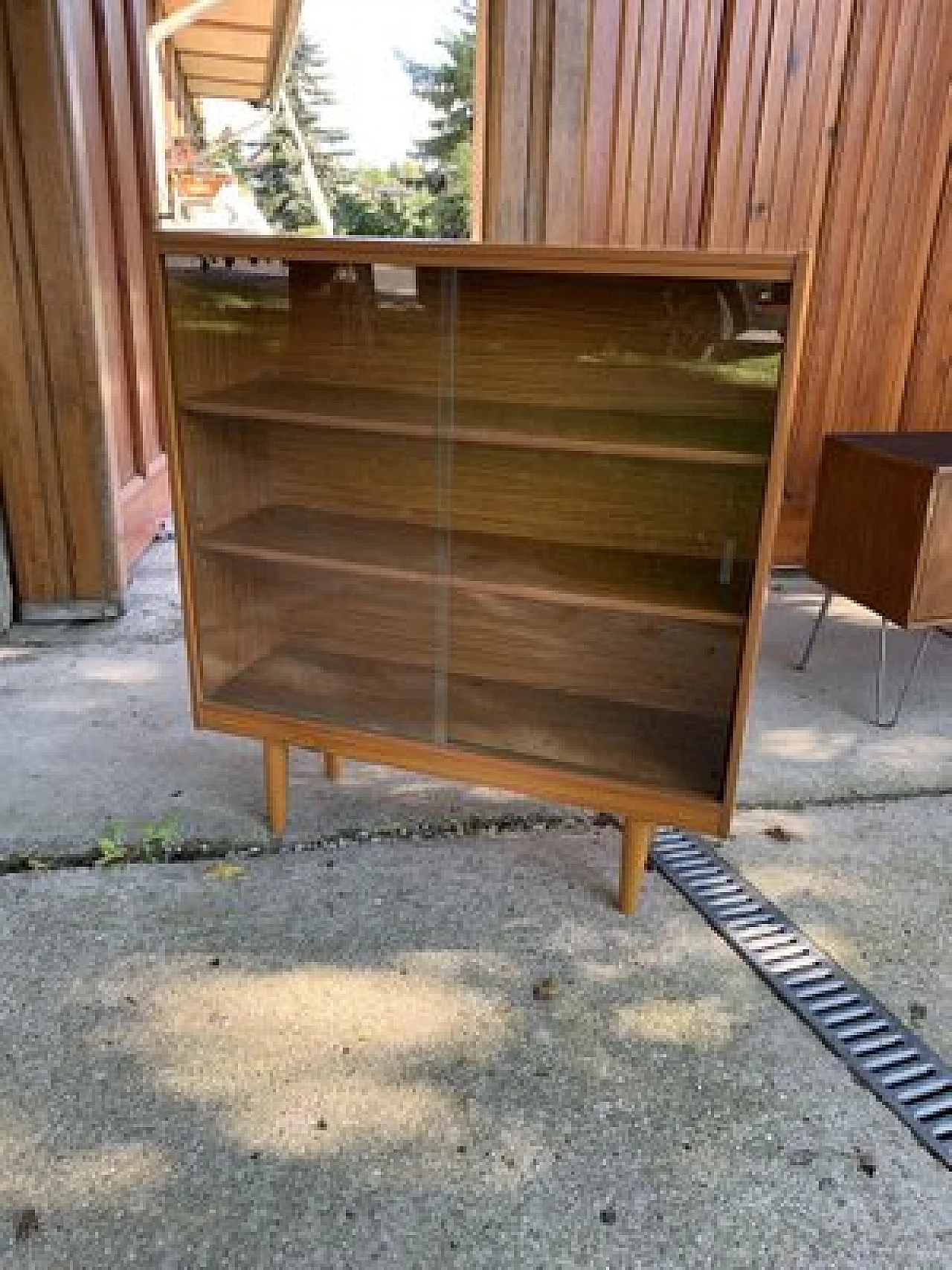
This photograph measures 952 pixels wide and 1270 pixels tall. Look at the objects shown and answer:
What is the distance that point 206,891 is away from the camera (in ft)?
6.39

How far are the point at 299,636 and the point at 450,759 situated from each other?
0.46m

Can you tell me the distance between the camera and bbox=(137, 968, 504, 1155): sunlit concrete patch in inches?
56.4

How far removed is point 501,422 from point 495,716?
0.58 metres

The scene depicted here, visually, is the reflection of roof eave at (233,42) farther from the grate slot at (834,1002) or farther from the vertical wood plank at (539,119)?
the grate slot at (834,1002)

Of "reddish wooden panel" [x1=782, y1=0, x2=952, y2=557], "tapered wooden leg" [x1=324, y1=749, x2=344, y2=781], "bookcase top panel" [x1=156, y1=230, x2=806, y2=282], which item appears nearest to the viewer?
"bookcase top panel" [x1=156, y1=230, x2=806, y2=282]

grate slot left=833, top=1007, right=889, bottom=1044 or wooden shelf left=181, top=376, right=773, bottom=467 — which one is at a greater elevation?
wooden shelf left=181, top=376, right=773, bottom=467

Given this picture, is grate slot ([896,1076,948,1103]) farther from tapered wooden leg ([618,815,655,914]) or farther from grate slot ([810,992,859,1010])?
tapered wooden leg ([618,815,655,914])

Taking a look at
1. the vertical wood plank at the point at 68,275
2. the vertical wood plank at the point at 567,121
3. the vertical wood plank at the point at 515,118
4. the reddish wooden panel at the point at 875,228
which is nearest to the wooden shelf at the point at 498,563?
the vertical wood plank at the point at 68,275

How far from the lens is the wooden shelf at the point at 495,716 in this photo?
181cm

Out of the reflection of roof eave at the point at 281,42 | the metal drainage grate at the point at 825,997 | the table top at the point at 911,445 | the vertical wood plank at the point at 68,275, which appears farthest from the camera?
the reflection of roof eave at the point at 281,42

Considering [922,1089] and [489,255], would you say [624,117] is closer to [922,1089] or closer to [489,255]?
[489,255]

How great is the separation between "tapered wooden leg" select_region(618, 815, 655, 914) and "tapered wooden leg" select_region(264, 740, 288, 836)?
75 centimetres

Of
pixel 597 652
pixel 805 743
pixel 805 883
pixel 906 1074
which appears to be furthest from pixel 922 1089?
pixel 805 743

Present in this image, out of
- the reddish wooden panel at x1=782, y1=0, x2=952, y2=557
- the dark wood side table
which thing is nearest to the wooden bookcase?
the dark wood side table
